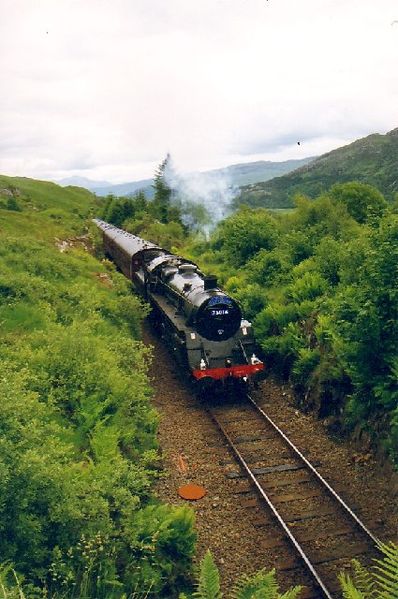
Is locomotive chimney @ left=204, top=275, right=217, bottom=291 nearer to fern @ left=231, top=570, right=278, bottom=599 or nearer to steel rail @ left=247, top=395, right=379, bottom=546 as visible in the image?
steel rail @ left=247, top=395, right=379, bottom=546

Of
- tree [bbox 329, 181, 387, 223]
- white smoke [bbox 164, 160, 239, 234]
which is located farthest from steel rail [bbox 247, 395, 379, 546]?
white smoke [bbox 164, 160, 239, 234]

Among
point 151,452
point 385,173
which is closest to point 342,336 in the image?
point 151,452

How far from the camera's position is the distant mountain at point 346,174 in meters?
115

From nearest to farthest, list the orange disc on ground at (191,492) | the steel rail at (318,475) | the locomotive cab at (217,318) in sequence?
the steel rail at (318,475)
the orange disc on ground at (191,492)
the locomotive cab at (217,318)

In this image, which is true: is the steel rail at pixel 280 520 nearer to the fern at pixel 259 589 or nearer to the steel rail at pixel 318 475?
the steel rail at pixel 318 475

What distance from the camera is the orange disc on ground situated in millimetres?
11016

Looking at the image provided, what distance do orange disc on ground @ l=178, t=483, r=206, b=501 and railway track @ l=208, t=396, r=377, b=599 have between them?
896 mm

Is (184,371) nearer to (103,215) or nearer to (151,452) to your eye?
(151,452)

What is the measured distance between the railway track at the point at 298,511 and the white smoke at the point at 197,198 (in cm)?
3674

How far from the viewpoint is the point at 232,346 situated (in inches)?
633

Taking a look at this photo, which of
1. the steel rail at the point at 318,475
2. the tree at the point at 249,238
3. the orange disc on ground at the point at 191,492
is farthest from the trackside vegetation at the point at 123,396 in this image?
the tree at the point at 249,238

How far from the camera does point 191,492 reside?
36.8 ft

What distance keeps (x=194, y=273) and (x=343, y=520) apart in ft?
36.8

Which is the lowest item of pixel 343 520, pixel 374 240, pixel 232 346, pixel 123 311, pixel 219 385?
pixel 343 520
